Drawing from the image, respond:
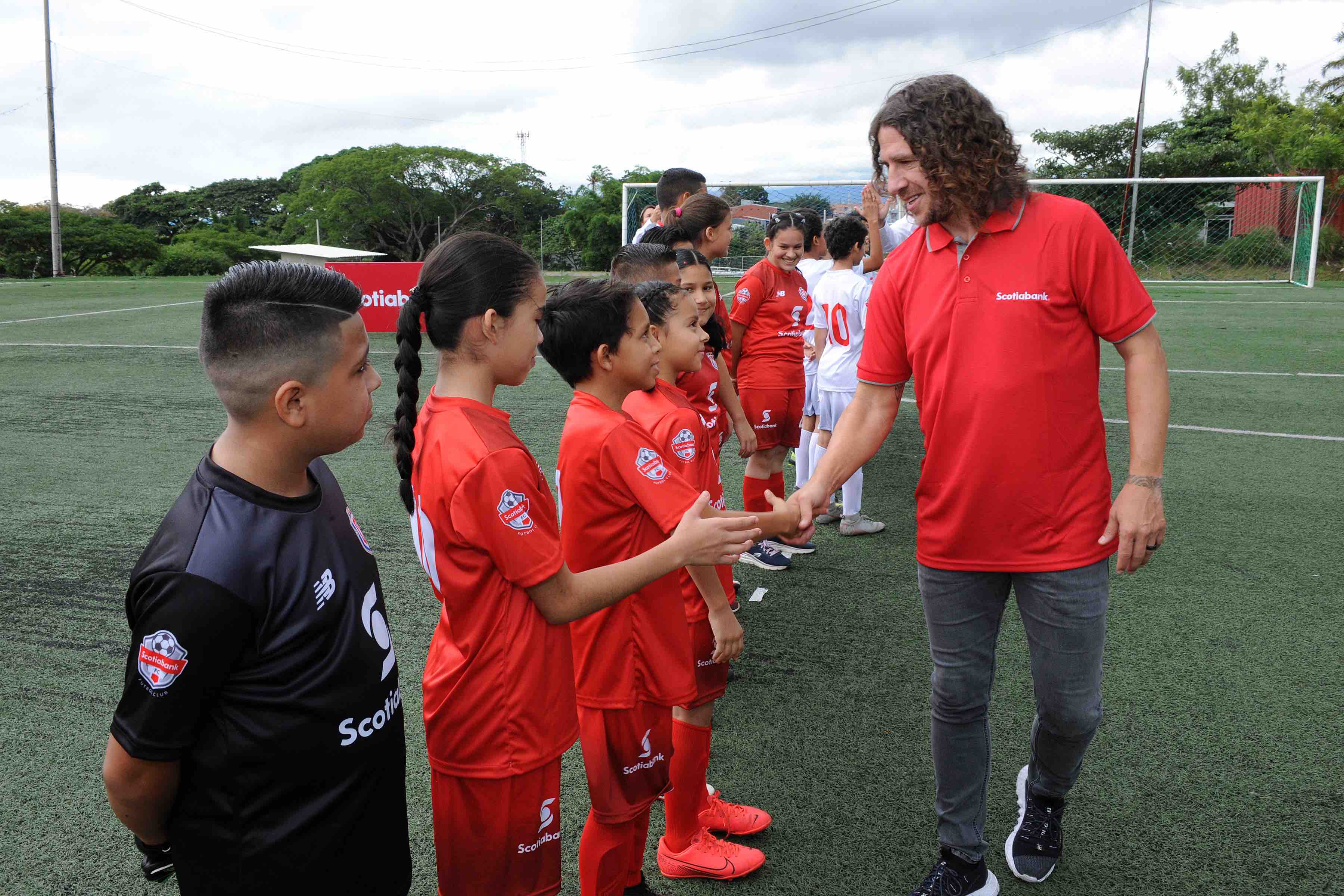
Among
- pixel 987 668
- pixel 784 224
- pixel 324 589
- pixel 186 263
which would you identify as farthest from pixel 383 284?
pixel 186 263

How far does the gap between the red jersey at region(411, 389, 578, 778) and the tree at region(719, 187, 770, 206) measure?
61.7 feet

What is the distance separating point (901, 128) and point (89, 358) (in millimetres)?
11813

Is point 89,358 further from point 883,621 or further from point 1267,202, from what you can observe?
point 1267,202

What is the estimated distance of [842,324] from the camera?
5.31 meters

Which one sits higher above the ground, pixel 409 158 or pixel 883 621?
pixel 409 158

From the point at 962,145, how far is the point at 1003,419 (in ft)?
2.07

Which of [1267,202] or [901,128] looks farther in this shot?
[1267,202]

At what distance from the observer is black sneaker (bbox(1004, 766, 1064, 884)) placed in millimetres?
2486

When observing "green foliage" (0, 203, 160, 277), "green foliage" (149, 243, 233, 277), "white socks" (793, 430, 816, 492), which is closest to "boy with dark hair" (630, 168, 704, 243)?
"white socks" (793, 430, 816, 492)

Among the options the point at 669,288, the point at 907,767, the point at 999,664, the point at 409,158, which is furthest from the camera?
the point at 409,158

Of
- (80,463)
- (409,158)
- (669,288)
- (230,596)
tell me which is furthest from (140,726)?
(409,158)

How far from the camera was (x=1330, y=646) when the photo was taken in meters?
3.78

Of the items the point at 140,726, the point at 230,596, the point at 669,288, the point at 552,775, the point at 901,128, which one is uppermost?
the point at 901,128

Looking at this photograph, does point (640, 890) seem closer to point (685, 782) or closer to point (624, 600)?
point (685, 782)
